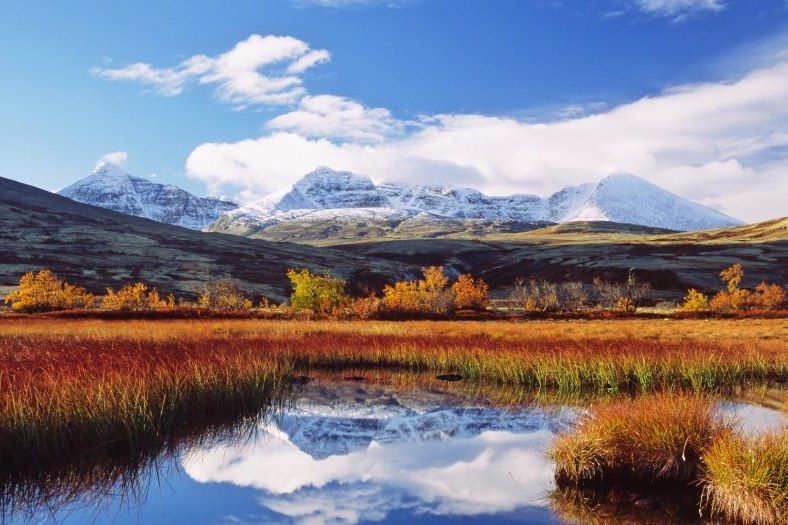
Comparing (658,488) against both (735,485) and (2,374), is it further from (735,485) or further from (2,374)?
(2,374)

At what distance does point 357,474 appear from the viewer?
1365cm

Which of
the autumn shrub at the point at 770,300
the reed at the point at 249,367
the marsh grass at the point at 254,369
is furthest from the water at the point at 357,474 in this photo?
the autumn shrub at the point at 770,300

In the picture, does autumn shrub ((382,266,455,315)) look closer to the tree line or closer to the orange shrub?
the tree line

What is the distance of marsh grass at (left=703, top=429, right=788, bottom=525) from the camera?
947cm

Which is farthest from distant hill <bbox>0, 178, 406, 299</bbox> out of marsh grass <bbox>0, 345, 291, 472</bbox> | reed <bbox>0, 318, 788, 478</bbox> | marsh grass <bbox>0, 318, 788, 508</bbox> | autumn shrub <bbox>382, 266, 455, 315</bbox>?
marsh grass <bbox>0, 345, 291, 472</bbox>

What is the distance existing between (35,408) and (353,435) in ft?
25.2

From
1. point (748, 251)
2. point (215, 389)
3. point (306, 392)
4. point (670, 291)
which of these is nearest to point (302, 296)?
point (306, 392)

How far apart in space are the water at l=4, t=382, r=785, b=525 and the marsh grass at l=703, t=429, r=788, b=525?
9.24 ft

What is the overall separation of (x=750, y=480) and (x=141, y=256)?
413 feet

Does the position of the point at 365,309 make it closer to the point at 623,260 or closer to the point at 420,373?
the point at 420,373

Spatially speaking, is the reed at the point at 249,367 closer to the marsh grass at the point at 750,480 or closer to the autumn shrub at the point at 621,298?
the marsh grass at the point at 750,480

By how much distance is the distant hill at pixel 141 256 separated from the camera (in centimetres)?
9981

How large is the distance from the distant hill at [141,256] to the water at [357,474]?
74556 mm

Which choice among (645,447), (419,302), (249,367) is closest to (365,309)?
(419,302)
